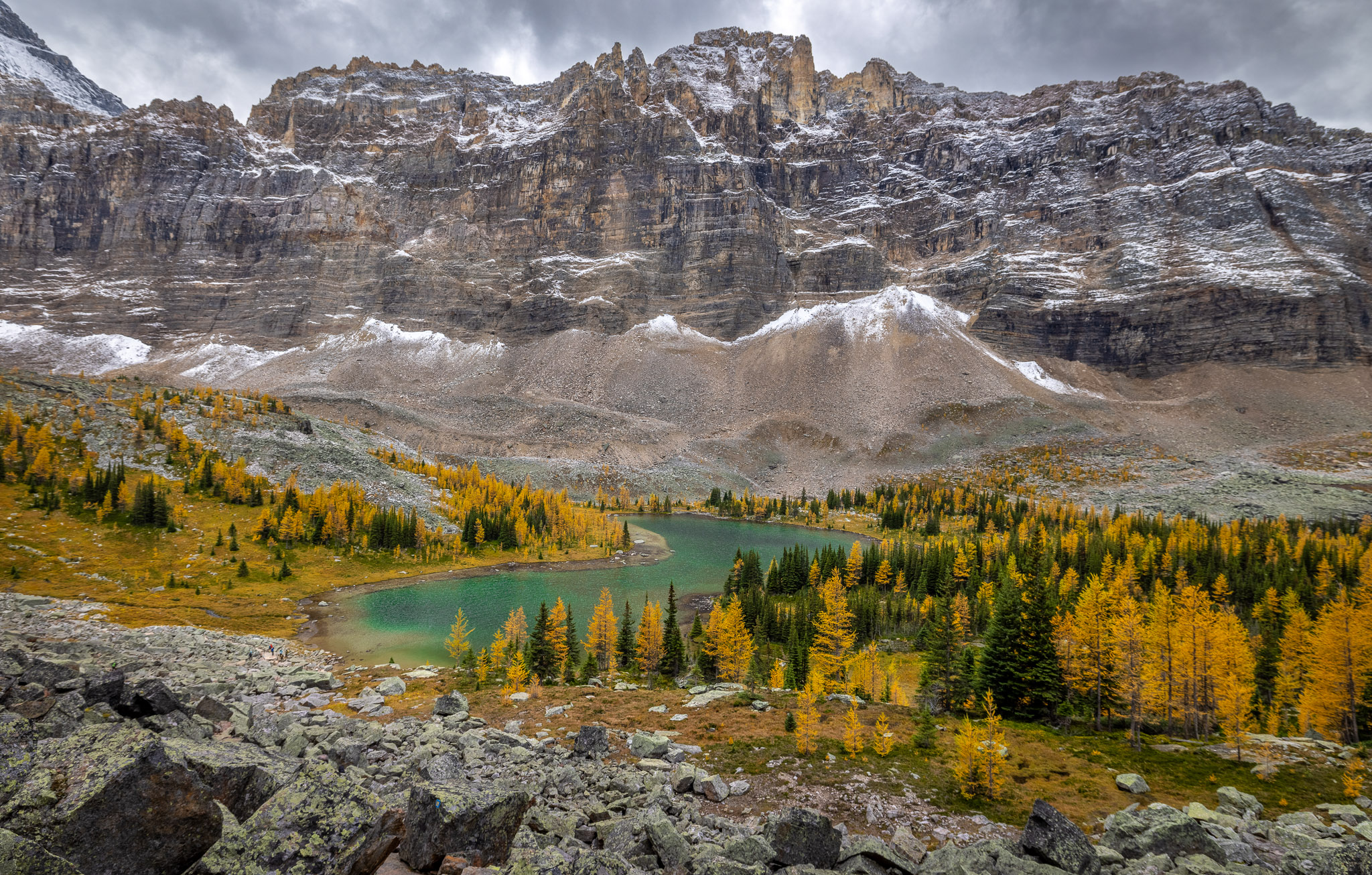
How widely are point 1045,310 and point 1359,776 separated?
197 meters

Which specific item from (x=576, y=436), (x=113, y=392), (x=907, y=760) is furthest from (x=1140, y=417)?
(x=113, y=392)

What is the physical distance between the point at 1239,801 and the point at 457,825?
2176 cm

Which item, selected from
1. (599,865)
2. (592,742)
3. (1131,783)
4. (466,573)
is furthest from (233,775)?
Result: (466,573)

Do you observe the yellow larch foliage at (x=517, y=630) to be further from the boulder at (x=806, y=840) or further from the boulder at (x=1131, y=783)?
the boulder at (x=1131, y=783)

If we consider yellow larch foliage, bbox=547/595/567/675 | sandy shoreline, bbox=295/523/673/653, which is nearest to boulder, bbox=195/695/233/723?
yellow larch foliage, bbox=547/595/567/675

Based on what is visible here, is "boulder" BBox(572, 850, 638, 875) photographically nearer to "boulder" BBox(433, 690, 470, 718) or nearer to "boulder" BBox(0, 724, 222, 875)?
"boulder" BBox(0, 724, 222, 875)

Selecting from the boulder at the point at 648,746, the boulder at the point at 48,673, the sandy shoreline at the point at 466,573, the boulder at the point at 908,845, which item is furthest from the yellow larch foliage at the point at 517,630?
the boulder at the point at 908,845

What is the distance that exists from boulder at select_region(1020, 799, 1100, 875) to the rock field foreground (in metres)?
0.04

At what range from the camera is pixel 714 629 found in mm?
39469

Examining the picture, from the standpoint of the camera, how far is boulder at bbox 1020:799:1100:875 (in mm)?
11156

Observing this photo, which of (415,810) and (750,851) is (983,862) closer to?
(750,851)

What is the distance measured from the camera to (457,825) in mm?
7820

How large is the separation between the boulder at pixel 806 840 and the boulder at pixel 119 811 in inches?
353

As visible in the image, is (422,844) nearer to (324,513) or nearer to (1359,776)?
(1359,776)
